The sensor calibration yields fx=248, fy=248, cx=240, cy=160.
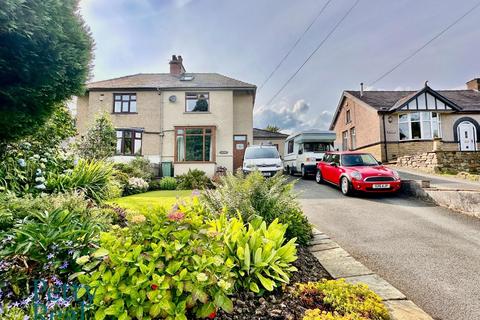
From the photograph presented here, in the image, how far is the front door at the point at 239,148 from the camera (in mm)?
18031

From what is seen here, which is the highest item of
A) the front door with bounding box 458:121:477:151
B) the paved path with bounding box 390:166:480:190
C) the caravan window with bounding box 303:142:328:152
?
the front door with bounding box 458:121:477:151

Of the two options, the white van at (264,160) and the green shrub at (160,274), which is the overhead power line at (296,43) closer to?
the white van at (264,160)

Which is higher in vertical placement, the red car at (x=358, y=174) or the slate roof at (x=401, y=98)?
the slate roof at (x=401, y=98)

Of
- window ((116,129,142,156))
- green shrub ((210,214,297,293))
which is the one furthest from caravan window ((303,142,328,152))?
green shrub ((210,214,297,293))

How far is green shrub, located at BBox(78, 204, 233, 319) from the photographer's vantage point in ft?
5.64

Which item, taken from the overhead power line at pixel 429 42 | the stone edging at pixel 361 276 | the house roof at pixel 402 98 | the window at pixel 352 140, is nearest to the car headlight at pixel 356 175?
the stone edging at pixel 361 276

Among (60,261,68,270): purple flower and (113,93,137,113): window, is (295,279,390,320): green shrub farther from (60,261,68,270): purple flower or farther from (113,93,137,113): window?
(113,93,137,113): window

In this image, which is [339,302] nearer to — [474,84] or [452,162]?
[452,162]

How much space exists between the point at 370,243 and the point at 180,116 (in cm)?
1554

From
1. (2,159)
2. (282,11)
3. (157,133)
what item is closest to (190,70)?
(157,133)

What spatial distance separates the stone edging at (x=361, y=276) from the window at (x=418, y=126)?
64.6 feet

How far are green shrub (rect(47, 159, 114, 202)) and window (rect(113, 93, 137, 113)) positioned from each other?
12638mm

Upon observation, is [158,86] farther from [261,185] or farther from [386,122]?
[386,122]

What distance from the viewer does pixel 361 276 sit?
280 centimetres
